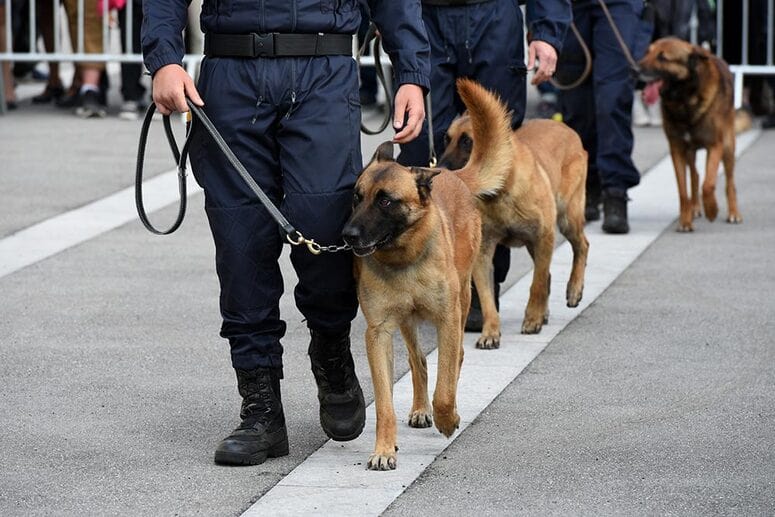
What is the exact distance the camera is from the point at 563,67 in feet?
30.9

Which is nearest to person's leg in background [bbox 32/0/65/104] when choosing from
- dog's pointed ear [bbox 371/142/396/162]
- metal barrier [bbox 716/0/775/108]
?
metal barrier [bbox 716/0/775/108]

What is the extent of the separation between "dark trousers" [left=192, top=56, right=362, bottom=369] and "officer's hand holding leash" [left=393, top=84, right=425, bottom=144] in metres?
0.13

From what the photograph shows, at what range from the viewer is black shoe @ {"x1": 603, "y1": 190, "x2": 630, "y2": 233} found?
30.1 feet

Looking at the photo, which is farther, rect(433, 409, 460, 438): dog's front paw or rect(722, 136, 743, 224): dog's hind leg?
rect(722, 136, 743, 224): dog's hind leg

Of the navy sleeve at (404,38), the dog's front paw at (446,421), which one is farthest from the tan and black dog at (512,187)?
the dog's front paw at (446,421)

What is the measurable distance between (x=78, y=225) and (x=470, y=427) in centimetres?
450

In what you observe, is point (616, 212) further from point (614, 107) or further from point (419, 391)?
point (419, 391)

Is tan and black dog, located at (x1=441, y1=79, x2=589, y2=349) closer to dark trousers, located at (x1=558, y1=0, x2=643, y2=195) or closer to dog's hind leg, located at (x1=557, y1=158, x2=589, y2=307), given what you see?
dog's hind leg, located at (x1=557, y1=158, x2=589, y2=307)

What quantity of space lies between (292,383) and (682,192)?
420cm

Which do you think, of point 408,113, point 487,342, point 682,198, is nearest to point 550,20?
point 487,342

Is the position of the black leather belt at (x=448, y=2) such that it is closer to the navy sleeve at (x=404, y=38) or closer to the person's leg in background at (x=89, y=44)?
the navy sleeve at (x=404, y=38)

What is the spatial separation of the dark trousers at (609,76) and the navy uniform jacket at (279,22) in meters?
4.42

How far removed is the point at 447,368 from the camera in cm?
489

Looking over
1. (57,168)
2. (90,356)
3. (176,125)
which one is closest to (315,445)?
(90,356)
